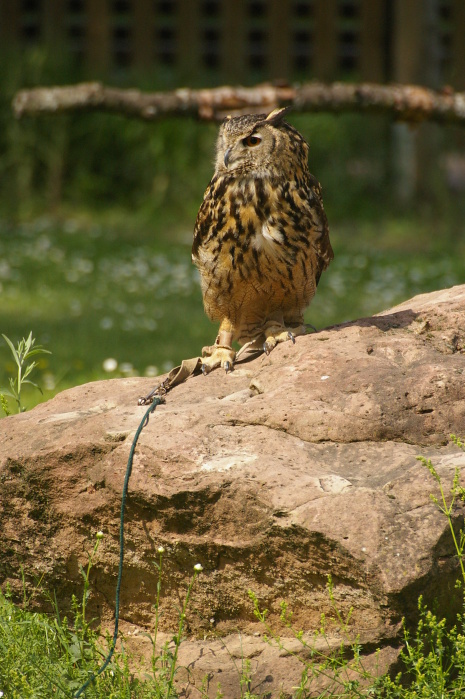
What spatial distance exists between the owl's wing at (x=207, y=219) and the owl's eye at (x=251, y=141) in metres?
0.23

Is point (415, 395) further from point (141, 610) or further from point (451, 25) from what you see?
point (451, 25)

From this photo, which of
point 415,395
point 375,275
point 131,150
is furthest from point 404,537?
point 131,150

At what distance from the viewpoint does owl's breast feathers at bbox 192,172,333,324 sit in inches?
154

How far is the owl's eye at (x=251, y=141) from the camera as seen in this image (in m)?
3.91

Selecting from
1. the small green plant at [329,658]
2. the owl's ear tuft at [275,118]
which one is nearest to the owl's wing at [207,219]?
the owl's ear tuft at [275,118]

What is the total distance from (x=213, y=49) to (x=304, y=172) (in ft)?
37.3

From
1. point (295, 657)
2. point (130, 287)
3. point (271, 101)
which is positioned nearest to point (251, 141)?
point (295, 657)

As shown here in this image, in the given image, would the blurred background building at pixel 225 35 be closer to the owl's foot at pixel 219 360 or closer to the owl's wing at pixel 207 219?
the owl's wing at pixel 207 219

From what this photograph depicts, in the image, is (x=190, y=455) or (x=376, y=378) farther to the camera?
(x=376, y=378)

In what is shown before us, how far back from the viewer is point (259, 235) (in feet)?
12.8

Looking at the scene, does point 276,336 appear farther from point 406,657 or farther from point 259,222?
point 406,657

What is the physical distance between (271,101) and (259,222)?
3.55m

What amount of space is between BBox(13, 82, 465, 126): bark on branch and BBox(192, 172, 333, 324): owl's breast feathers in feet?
10.7

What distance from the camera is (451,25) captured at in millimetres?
14484
